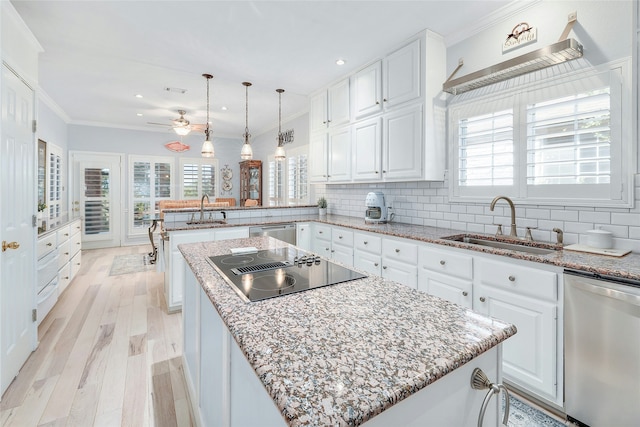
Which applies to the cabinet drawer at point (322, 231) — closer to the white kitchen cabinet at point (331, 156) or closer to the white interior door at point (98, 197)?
the white kitchen cabinet at point (331, 156)

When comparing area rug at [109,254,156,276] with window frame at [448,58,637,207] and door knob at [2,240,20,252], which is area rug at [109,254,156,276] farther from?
window frame at [448,58,637,207]

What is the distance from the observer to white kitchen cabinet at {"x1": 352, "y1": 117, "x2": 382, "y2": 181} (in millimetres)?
3316

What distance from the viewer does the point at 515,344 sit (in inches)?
74.0

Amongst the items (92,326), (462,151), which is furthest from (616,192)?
(92,326)

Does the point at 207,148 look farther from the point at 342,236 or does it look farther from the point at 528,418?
the point at 528,418

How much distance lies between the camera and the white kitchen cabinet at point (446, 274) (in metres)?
2.14

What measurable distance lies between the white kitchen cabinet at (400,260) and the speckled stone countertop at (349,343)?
1.47m

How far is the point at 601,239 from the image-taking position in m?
1.88

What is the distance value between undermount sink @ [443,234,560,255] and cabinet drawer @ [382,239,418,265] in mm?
290

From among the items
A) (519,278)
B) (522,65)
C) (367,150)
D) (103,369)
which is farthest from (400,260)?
(103,369)

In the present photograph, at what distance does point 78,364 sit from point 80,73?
351cm

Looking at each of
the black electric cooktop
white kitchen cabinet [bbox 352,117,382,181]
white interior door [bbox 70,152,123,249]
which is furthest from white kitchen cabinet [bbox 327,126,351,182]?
white interior door [bbox 70,152,123,249]

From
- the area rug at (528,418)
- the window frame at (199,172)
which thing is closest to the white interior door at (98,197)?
the window frame at (199,172)

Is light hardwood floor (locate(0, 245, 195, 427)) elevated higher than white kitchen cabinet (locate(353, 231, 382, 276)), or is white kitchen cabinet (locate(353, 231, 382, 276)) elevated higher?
white kitchen cabinet (locate(353, 231, 382, 276))
